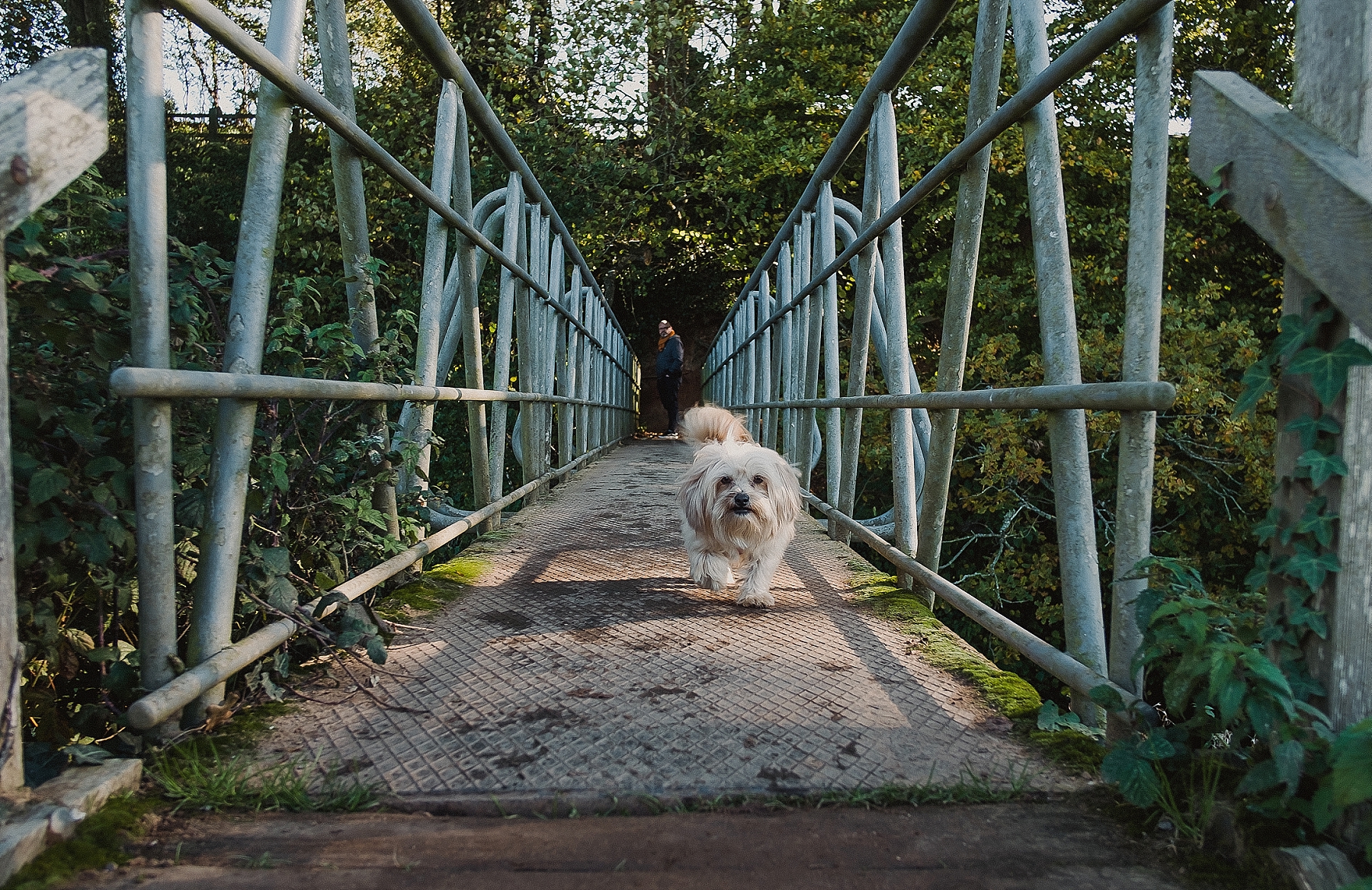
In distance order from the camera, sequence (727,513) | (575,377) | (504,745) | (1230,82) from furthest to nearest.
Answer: (575,377)
(727,513)
(504,745)
(1230,82)

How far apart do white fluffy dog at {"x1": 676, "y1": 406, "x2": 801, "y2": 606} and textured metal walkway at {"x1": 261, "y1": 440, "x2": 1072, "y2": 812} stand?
0.13 metres

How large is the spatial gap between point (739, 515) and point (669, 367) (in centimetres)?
1320

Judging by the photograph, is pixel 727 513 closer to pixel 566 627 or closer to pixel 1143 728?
pixel 566 627

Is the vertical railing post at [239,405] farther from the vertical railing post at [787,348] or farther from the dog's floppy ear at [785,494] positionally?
the vertical railing post at [787,348]

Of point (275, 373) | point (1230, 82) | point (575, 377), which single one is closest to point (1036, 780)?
point (1230, 82)

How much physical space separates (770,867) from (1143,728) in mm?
698

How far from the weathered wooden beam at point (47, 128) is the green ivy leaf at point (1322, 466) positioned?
5.75 feet

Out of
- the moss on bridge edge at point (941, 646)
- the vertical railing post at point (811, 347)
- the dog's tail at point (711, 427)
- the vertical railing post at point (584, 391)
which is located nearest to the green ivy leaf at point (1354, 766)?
the moss on bridge edge at point (941, 646)

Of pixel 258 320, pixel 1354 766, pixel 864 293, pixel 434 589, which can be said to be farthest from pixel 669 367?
pixel 1354 766

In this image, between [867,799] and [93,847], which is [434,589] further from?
[867,799]

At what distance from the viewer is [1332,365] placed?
3.83 feet

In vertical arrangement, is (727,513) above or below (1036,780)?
above

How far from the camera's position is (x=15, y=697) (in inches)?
50.9

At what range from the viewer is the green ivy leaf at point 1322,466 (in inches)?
46.1
